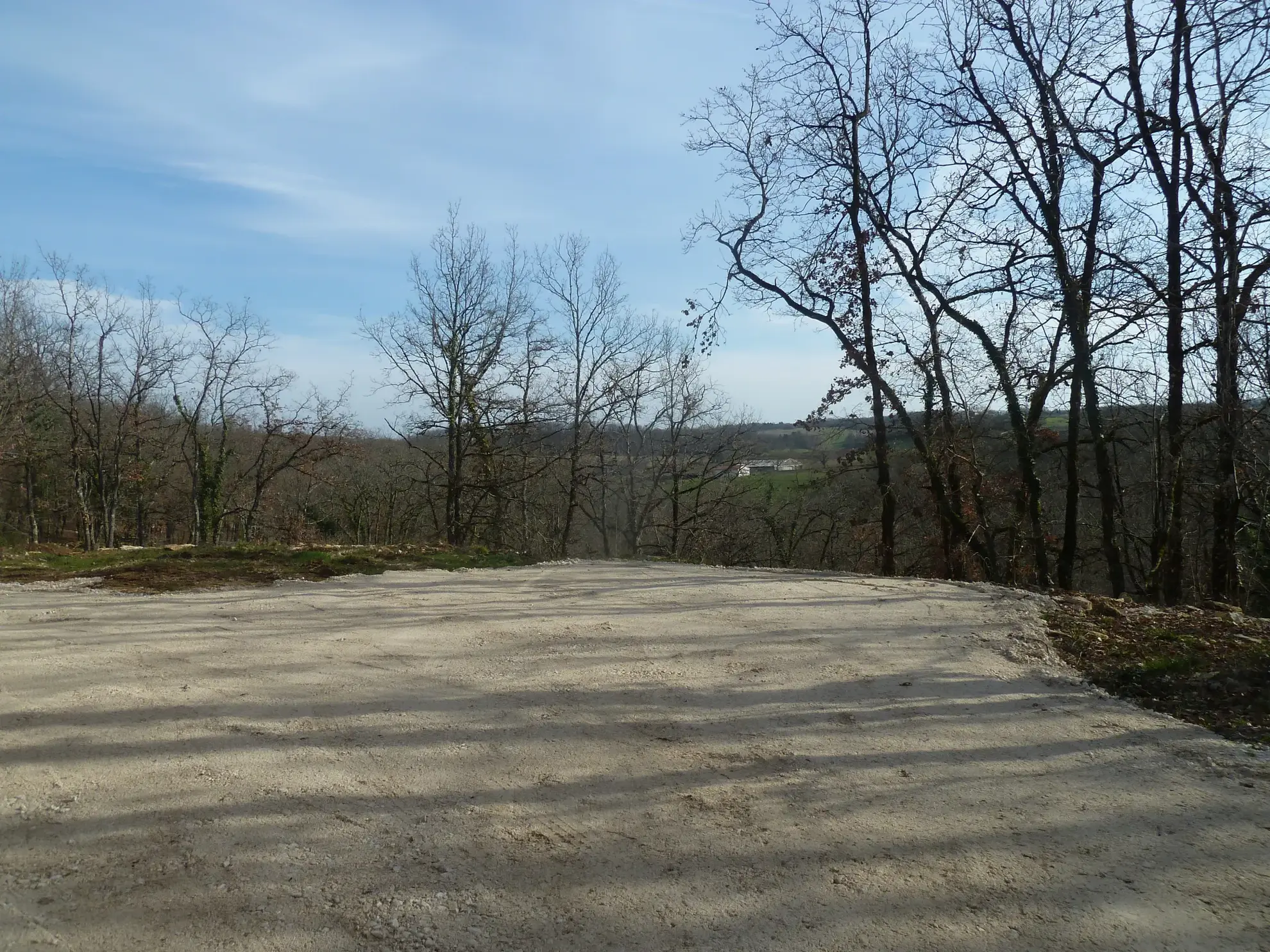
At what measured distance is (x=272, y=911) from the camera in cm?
298

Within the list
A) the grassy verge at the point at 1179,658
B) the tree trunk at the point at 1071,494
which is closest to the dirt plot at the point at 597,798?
the grassy verge at the point at 1179,658

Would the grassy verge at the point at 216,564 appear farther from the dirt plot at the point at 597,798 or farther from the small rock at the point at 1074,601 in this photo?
the small rock at the point at 1074,601

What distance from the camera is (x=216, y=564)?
991cm

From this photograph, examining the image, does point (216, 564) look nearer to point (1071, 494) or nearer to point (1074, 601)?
point (1074, 601)

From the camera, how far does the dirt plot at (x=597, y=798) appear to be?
302 centimetres

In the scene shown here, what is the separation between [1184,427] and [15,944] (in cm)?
1616

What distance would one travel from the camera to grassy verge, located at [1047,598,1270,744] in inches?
209

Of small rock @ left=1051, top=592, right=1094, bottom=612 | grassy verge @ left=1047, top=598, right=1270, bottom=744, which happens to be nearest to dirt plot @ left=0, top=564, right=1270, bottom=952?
grassy verge @ left=1047, top=598, right=1270, bottom=744

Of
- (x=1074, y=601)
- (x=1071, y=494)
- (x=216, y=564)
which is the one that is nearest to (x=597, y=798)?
(x=1074, y=601)

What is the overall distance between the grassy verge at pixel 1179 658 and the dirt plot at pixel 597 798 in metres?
0.32

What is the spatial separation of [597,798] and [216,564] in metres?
7.65

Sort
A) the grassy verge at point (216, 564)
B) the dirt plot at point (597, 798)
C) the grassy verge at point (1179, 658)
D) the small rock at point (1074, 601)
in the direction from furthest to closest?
the grassy verge at point (216, 564) < the small rock at point (1074, 601) < the grassy verge at point (1179, 658) < the dirt plot at point (597, 798)

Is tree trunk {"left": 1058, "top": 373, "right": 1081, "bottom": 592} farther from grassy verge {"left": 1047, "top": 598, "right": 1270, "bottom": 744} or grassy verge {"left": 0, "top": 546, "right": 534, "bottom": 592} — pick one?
grassy verge {"left": 0, "top": 546, "right": 534, "bottom": 592}

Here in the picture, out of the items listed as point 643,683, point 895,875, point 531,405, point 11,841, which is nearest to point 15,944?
point 11,841
